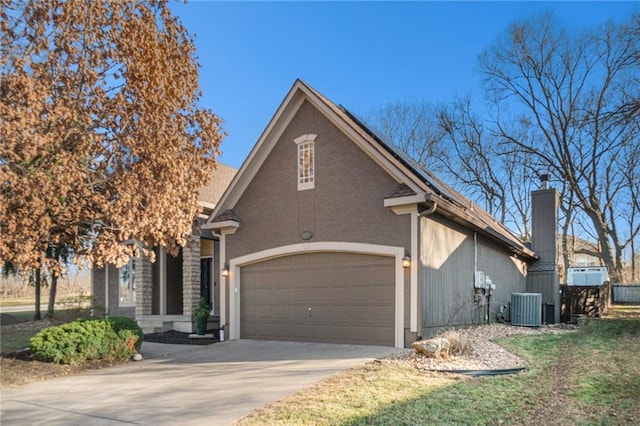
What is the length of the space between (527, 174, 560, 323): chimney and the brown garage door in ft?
35.7

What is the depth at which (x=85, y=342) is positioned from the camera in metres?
9.28

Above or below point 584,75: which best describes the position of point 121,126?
below

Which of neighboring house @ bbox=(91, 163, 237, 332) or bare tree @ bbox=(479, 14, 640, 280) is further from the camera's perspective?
bare tree @ bbox=(479, 14, 640, 280)

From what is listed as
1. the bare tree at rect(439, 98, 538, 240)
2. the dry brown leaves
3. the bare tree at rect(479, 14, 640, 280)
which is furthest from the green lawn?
the bare tree at rect(439, 98, 538, 240)

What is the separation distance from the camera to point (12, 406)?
257 inches

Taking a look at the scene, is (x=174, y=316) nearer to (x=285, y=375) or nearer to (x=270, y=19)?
A: (x=285, y=375)

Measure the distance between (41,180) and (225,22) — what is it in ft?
28.0

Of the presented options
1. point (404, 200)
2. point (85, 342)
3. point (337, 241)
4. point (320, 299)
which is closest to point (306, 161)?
point (337, 241)

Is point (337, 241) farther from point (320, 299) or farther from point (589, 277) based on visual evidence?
point (589, 277)

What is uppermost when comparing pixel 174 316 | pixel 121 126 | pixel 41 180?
pixel 121 126

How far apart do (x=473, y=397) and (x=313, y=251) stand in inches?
236

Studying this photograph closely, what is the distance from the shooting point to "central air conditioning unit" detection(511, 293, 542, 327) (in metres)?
15.4

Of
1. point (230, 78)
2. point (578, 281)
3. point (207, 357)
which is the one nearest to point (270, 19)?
point (230, 78)

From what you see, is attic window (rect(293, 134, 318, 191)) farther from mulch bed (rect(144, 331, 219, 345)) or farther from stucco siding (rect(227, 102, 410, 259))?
mulch bed (rect(144, 331, 219, 345))
